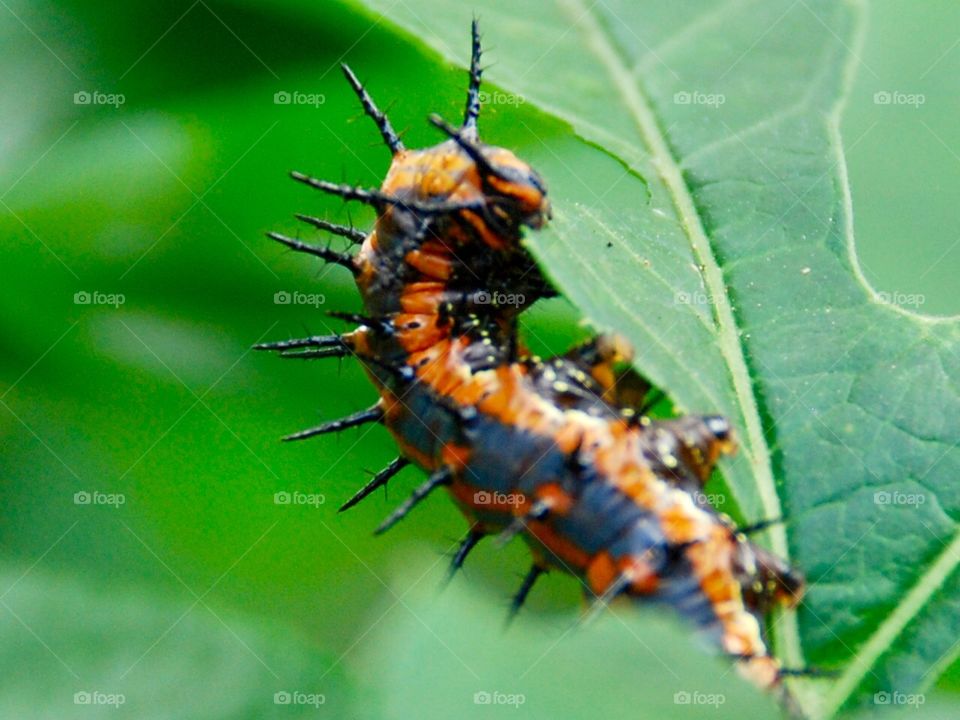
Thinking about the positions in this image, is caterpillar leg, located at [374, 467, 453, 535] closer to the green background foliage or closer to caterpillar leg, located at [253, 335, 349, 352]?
caterpillar leg, located at [253, 335, 349, 352]

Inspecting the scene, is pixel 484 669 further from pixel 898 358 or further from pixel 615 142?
pixel 615 142

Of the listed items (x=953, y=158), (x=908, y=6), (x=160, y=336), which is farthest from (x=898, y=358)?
(x=160, y=336)

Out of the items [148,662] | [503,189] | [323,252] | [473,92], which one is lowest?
[148,662]

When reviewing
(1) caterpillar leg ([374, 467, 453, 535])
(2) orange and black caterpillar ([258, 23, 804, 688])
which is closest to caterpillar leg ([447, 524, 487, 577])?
(2) orange and black caterpillar ([258, 23, 804, 688])

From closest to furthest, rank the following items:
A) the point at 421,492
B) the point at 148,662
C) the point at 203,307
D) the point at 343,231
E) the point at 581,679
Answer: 1. the point at 581,679
2. the point at 421,492
3. the point at 343,231
4. the point at 148,662
5. the point at 203,307

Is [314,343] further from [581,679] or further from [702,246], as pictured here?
[581,679]

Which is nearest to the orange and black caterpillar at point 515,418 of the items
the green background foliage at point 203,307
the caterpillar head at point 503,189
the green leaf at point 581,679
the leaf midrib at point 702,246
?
the caterpillar head at point 503,189

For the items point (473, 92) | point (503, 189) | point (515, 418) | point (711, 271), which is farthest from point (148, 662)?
point (711, 271)
